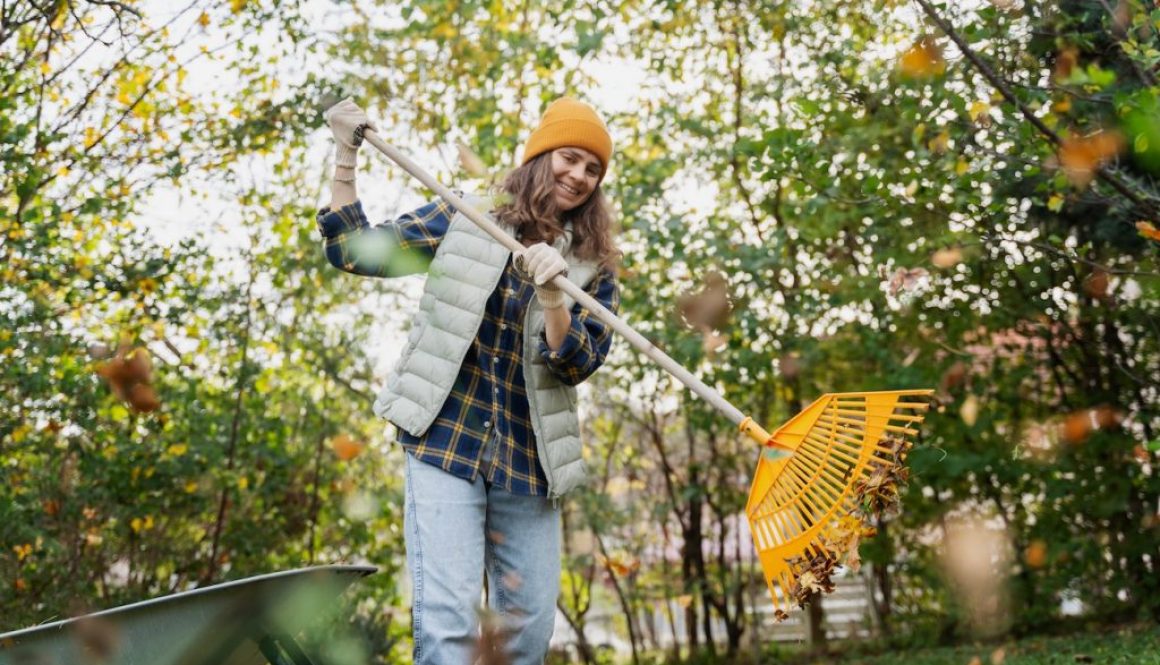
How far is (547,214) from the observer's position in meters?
2.55

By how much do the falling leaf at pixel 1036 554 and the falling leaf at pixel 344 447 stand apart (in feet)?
10.8

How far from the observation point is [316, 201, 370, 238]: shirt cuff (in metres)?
2.35

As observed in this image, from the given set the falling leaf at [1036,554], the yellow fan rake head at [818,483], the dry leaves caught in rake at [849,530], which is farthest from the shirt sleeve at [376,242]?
the falling leaf at [1036,554]

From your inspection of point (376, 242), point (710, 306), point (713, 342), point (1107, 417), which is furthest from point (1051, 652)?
point (376, 242)

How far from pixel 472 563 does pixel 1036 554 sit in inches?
149

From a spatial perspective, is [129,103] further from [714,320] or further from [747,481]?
[747,481]

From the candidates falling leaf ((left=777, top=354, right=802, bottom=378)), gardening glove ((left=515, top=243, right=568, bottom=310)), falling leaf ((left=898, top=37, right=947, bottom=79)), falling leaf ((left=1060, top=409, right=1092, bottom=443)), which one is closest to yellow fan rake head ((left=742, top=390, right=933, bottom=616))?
gardening glove ((left=515, top=243, right=568, bottom=310))

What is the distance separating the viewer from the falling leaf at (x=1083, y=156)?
119 inches

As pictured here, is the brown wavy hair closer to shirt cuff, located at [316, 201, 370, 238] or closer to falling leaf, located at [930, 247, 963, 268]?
shirt cuff, located at [316, 201, 370, 238]

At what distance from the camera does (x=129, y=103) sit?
4.27 m

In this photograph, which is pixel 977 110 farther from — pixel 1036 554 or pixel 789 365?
pixel 1036 554

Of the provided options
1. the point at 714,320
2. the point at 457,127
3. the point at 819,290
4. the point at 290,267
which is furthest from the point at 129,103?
the point at 819,290

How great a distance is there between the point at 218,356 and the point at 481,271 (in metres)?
2.80

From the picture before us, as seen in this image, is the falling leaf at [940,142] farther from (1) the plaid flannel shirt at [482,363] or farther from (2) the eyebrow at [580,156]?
(1) the plaid flannel shirt at [482,363]
